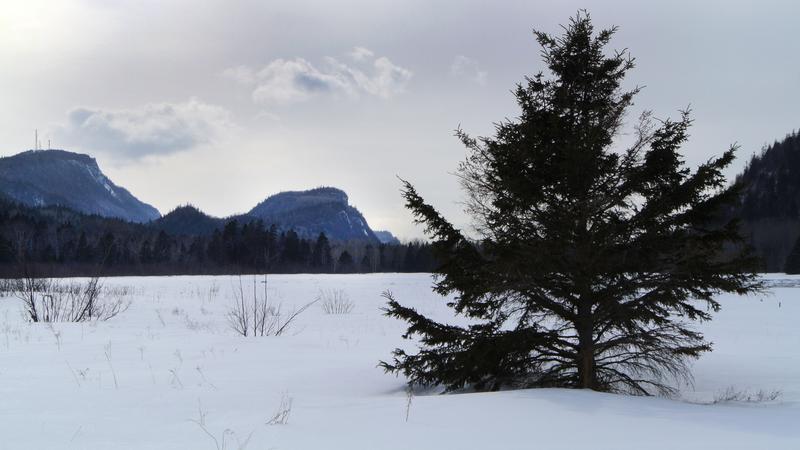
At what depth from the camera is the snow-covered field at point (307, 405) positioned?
3957mm

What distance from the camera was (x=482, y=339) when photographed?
689 cm

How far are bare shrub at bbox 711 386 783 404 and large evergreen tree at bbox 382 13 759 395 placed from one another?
0.72 meters

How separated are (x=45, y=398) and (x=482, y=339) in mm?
5115

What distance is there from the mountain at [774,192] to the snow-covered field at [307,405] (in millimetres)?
105007

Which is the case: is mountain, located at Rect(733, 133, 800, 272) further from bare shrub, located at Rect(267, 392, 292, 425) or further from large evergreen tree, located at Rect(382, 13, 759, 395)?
bare shrub, located at Rect(267, 392, 292, 425)

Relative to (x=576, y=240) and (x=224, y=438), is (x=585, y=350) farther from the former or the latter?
(x=224, y=438)

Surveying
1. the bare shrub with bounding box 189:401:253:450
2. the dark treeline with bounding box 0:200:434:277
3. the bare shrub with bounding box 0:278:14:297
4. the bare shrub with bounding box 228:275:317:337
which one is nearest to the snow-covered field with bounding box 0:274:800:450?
the bare shrub with bounding box 189:401:253:450

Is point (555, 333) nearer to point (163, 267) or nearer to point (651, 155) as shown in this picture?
point (651, 155)

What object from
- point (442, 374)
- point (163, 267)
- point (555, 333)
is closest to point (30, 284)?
point (442, 374)

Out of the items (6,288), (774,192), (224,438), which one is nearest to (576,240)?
(224,438)

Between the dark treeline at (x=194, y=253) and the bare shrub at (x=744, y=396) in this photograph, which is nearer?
the bare shrub at (x=744, y=396)

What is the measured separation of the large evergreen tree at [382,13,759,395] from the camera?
6324mm

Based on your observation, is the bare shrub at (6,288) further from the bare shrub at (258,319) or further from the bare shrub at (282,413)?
the bare shrub at (282,413)

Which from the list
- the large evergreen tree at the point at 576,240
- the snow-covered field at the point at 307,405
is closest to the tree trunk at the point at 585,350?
the large evergreen tree at the point at 576,240
